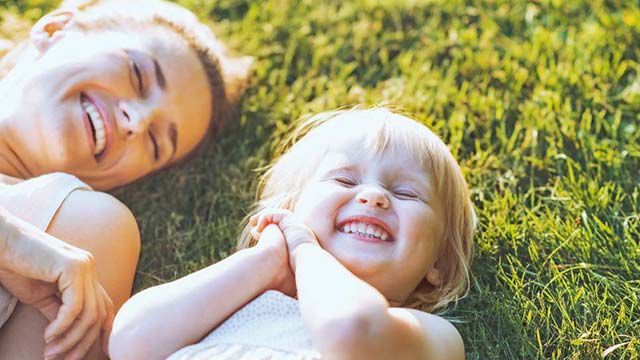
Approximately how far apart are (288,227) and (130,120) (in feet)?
3.16

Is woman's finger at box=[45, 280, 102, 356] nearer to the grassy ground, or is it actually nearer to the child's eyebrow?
the grassy ground

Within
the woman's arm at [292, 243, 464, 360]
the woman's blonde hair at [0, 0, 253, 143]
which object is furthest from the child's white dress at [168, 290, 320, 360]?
the woman's blonde hair at [0, 0, 253, 143]

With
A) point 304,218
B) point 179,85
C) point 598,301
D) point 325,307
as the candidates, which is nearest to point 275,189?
point 304,218

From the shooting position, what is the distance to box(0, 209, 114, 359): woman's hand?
2543 mm

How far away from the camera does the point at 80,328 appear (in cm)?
258

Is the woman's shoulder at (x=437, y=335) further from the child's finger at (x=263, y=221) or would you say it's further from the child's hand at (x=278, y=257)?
the child's finger at (x=263, y=221)

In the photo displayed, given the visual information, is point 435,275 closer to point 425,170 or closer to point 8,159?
point 425,170

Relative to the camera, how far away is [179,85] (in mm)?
3469

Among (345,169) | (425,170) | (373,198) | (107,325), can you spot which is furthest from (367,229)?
(107,325)

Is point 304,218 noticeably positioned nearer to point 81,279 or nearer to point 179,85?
point 81,279

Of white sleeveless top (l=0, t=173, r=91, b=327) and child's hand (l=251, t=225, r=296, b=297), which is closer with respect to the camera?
child's hand (l=251, t=225, r=296, b=297)

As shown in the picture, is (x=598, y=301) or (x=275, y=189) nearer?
(x=598, y=301)

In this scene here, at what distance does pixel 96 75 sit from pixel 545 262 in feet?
6.04

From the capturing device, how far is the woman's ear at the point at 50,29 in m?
3.39
